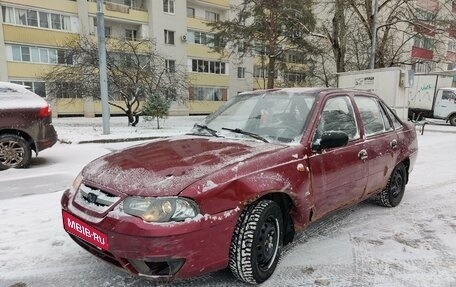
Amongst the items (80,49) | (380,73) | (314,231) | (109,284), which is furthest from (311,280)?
(80,49)

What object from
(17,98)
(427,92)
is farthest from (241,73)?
(17,98)

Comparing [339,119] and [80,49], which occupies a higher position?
[80,49]

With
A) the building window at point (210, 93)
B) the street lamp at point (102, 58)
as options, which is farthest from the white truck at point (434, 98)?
the building window at point (210, 93)

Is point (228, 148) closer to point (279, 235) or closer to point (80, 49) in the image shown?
point (279, 235)

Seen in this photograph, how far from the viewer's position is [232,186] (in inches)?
105

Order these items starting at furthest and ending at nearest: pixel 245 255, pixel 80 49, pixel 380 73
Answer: pixel 80 49 < pixel 380 73 < pixel 245 255

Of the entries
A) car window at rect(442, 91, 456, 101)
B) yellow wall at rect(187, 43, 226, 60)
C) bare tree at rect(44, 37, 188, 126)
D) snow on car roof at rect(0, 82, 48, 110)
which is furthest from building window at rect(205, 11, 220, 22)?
snow on car roof at rect(0, 82, 48, 110)

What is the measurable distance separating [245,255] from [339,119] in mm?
1915

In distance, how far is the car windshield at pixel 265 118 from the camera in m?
3.52

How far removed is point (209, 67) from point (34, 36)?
52.8 ft

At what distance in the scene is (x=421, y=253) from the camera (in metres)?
3.61

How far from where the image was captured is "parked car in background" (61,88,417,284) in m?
2.48

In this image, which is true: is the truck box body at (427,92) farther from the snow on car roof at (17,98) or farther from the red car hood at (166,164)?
the red car hood at (166,164)

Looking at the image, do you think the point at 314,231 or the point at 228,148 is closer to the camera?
the point at 228,148
